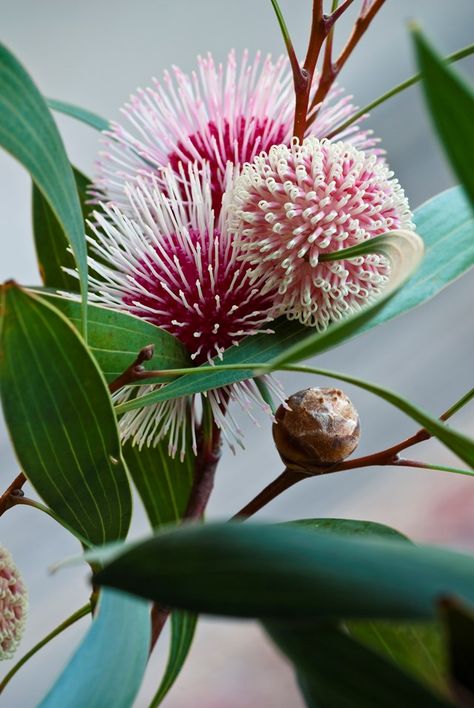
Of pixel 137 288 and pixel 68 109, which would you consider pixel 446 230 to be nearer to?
pixel 137 288

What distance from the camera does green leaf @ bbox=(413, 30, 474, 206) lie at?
0.19 m

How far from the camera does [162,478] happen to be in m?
0.52

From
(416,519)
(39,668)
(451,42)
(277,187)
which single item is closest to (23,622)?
(277,187)

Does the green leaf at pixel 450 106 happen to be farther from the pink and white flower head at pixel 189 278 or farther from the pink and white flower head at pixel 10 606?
the pink and white flower head at pixel 10 606

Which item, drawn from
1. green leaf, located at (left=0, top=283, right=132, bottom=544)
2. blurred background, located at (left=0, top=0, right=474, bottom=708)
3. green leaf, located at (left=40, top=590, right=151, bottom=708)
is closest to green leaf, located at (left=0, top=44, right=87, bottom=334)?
green leaf, located at (left=0, top=283, right=132, bottom=544)

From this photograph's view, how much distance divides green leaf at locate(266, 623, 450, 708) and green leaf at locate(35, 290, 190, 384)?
0.18 meters

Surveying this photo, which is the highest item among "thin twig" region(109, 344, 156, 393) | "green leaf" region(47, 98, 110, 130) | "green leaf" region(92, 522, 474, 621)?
"green leaf" region(47, 98, 110, 130)

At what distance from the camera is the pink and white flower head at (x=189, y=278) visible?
399mm

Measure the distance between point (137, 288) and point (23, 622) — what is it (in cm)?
17

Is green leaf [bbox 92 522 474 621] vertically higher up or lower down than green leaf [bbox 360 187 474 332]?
higher up

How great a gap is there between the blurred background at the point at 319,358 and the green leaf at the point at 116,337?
3.11 ft

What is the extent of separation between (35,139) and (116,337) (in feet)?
0.32

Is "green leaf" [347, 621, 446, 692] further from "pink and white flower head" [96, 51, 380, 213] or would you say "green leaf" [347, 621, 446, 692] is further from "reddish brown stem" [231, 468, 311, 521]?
"pink and white flower head" [96, 51, 380, 213]

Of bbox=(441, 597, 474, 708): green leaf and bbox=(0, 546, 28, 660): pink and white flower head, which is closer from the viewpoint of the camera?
bbox=(441, 597, 474, 708): green leaf
